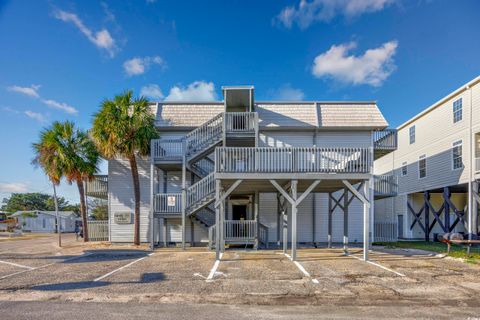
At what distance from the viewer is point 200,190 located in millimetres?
13188

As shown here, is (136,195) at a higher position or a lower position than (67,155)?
lower

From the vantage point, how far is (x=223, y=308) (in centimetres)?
541

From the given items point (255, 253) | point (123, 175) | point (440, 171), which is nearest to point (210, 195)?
point (255, 253)

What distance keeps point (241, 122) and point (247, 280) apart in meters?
8.52

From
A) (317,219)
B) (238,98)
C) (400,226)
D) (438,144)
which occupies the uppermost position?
(238,98)

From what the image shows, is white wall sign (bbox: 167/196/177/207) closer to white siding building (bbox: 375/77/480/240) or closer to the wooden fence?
the wooden fence

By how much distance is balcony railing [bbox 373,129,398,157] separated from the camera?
15.1 meters

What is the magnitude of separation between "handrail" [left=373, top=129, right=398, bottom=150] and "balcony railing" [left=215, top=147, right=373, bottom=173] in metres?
4.98

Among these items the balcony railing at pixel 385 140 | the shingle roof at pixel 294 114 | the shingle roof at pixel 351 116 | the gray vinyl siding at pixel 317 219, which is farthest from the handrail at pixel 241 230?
the balcony railing at pixel 385 140

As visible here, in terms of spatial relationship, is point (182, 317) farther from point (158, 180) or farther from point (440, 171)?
point (440, 171)

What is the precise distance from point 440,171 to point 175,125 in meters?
16.5

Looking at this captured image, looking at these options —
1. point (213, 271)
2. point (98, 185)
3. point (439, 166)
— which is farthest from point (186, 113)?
point (439, 166)

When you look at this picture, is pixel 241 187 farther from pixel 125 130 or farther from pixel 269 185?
pixel 125 130

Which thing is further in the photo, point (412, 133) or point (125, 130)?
point (412, 133)
